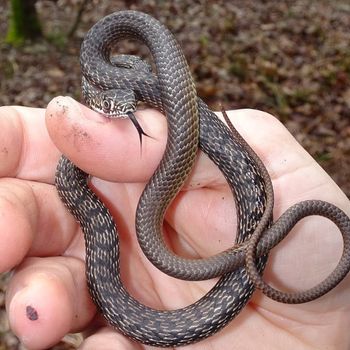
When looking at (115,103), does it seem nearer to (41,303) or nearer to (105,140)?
(105,140)

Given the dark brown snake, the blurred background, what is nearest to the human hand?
the dark brown snake

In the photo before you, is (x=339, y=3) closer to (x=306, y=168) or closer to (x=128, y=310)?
(x=306, y=168)

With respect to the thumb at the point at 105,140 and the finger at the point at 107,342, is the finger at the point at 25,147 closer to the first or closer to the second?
the thumb at the point at 105,140

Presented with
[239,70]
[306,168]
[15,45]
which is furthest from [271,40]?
[306,168]

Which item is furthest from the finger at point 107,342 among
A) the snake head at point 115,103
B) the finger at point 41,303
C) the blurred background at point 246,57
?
the blurred background at point 246,57

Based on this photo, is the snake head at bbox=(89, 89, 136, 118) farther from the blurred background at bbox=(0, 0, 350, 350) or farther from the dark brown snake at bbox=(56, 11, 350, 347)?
the blurred background at bbox=(0, 0, 350, 350)

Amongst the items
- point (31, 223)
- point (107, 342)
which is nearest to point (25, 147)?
point (31, 223)

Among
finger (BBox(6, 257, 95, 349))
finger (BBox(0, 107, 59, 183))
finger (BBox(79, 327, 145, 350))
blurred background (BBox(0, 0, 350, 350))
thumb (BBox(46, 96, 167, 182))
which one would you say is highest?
thumb (BBox(46, 96, 167, 182))

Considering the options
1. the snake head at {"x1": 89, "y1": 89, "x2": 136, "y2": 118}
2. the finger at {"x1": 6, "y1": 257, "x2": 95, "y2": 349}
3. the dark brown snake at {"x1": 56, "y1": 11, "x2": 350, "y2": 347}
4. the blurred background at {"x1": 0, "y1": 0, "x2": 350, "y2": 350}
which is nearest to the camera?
the finger at {"x1": 6, "y1": 257, "x2": 95, "y2": 349}
